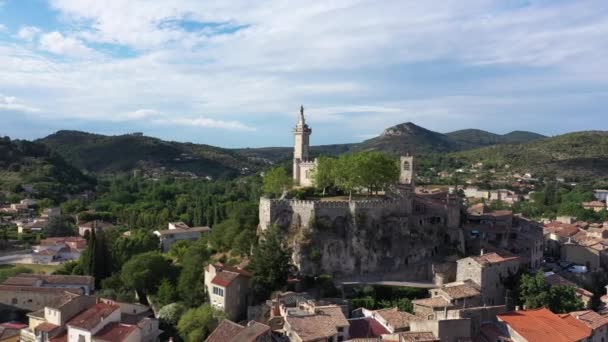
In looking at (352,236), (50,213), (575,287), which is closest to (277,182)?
(352,236)

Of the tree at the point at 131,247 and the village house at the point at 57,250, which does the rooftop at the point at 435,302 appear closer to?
the tree at the point at 131,247

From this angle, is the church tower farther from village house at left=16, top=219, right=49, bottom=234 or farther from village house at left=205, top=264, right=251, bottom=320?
village house at left=16, top=219, right=49, bottom=234

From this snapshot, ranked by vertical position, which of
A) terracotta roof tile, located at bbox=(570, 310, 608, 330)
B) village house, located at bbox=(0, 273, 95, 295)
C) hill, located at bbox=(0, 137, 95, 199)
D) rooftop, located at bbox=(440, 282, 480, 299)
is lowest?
village house, located at bbox=(0, 273, 95, 295)

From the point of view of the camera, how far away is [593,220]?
101m

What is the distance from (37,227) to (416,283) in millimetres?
73071

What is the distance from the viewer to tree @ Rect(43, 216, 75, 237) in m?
94.6

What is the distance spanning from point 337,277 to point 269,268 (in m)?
7.47

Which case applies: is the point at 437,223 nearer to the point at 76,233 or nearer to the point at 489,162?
the point at 76,233

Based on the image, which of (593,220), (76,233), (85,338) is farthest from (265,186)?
(593,220)

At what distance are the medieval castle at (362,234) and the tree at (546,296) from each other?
365 inches

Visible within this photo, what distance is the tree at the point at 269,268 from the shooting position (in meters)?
47.3

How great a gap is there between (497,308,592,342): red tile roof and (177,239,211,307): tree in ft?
82.7

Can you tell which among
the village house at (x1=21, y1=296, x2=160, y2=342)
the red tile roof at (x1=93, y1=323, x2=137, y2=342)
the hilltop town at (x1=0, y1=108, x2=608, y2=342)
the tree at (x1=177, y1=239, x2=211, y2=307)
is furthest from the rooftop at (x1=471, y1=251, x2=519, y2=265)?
the red tile roof at (x1=93, y1=323, x2=137, y2=342)

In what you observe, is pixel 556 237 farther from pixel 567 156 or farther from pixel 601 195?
pixel 567 156
